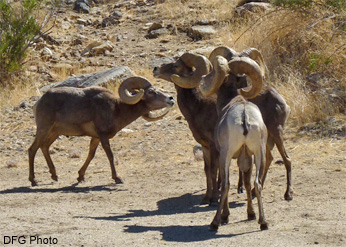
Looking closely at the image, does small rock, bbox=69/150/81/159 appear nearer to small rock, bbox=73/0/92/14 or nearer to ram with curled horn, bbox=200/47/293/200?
ram with curled horn, bbox=200/47/293/200

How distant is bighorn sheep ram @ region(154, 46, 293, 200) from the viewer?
423 inches

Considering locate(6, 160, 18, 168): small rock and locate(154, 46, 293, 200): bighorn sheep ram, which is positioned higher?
locate(154, 46, 293, 200): bighorn sheep ram

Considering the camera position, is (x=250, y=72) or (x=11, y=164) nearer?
(x=250, y=72)

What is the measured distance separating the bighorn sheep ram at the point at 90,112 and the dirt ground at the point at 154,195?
2.26 ft

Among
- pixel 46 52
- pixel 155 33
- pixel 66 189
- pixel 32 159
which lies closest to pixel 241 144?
pixel 66 189

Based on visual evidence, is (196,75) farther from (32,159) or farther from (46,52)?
(46,52)

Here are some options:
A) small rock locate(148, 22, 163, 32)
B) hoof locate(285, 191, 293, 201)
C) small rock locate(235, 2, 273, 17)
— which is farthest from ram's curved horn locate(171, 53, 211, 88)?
small rock locate(148, 22, 163, 32)

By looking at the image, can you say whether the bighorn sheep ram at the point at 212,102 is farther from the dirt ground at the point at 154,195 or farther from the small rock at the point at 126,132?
the small rock at the point at 126,132

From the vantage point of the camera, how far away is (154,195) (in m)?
11.6

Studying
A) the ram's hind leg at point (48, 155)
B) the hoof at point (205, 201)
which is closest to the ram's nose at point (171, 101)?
the ram's hind leg at point (48, 155)

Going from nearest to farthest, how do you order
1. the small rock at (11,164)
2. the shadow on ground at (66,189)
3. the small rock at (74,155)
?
the shadow on ground at (66,189), the small rock at (11,164), the small rock at (74,155)

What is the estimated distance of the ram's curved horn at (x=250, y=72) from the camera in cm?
958

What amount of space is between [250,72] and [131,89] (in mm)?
4212

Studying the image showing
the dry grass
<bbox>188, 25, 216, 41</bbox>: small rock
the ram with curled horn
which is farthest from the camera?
<bbox>188, 25, 216, 41</bbox>: small rock
